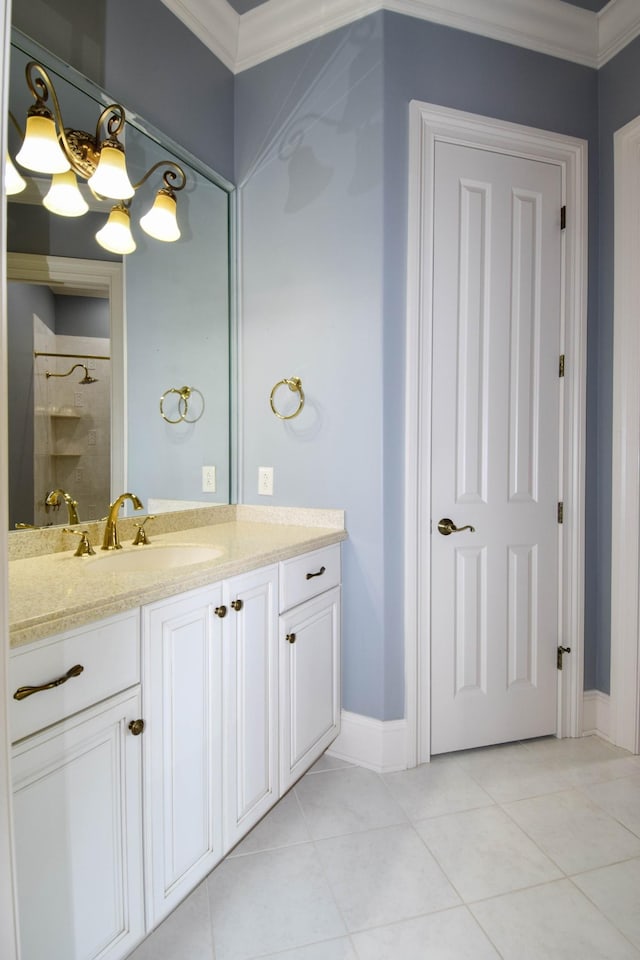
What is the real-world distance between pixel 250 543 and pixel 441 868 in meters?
1.07

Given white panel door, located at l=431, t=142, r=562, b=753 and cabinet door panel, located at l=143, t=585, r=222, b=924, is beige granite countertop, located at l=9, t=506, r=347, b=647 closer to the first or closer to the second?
cabinet door panel, located at l=143, t=585, r=222, b=924

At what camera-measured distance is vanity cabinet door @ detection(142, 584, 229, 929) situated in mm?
1116

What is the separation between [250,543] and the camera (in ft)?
5.37

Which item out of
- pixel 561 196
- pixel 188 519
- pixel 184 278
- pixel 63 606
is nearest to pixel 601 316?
pixel 561 196

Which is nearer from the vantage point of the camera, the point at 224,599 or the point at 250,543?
the point at 224,599

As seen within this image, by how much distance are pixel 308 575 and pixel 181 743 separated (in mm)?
654

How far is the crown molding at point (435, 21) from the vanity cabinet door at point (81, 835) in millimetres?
2358

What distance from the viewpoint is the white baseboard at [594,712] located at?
2139 millimetres

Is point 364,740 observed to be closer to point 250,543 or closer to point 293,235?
point 250,543

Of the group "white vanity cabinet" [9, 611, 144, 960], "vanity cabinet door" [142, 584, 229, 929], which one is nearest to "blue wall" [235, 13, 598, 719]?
"vanity cabinet door" [142, 584, 229, 929]

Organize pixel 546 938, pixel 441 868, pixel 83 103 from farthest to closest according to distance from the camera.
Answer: pixel 83 103 → pixel 441 868 → pixel 546 938

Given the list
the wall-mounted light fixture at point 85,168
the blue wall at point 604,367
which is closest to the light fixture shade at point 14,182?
the wall-mounted light fixture at point 85,168

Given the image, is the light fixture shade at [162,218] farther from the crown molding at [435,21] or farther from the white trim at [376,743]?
the white trim at [376,743]

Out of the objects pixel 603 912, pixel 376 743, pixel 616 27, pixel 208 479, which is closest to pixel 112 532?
pixel 208 479
